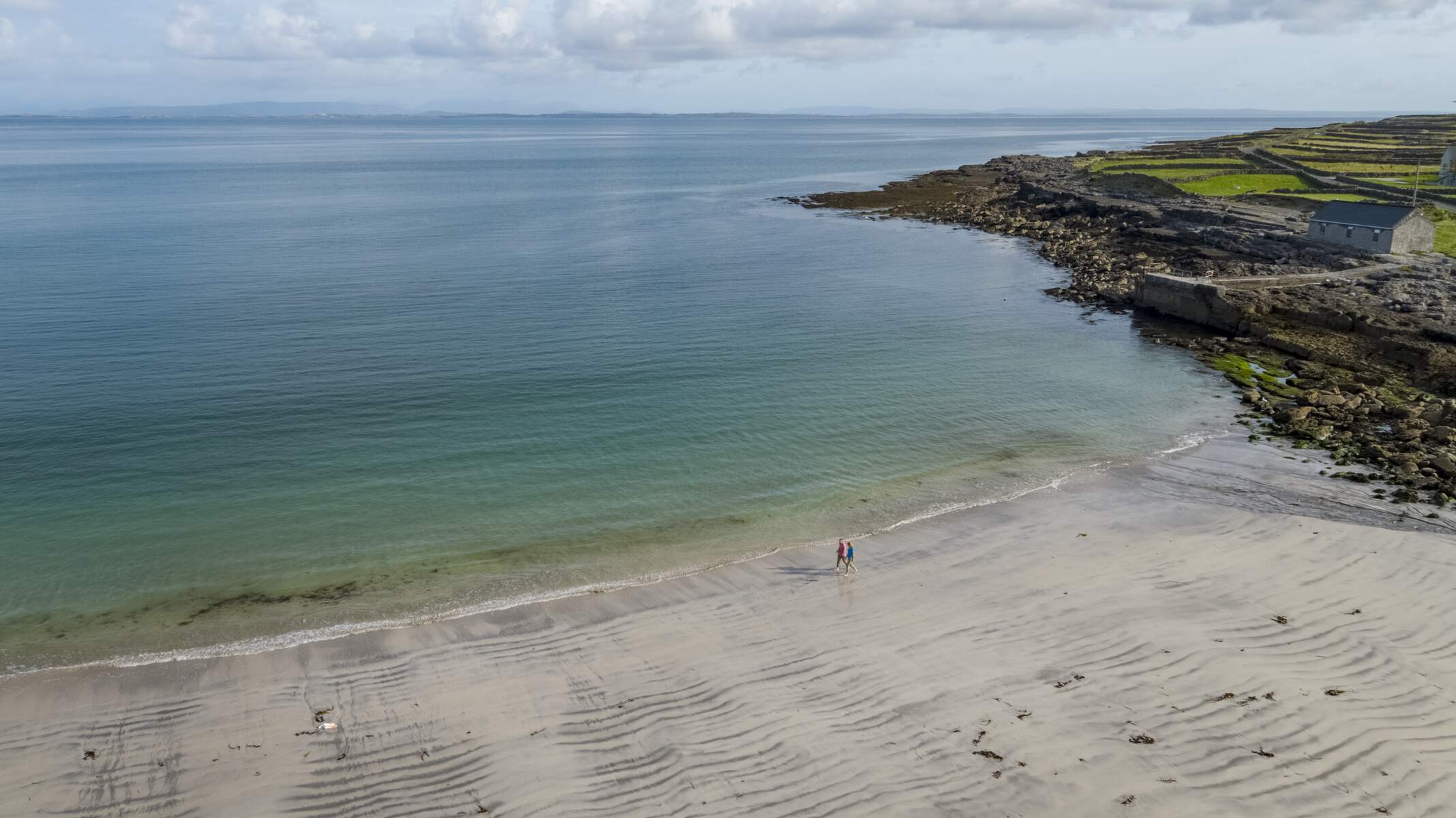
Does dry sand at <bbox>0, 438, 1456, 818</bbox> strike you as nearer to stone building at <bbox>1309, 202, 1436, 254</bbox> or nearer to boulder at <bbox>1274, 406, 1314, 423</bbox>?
boulder at <bbox>1274, 406, 1314, 423</bbox>

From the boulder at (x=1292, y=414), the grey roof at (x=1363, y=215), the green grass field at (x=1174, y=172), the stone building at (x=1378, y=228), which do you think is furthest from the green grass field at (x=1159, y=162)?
the boulder at (x=1292, y=414)

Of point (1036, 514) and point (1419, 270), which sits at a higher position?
point (1419, 270)

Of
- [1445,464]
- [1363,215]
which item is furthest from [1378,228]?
[1445,464]

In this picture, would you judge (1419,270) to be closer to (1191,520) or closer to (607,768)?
(1191,520)

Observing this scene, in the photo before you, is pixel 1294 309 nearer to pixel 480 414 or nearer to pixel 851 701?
pixel 851 701

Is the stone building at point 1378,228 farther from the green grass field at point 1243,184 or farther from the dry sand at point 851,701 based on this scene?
the dry sand at point 851,701

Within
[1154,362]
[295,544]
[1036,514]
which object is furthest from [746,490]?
[1154,362]
